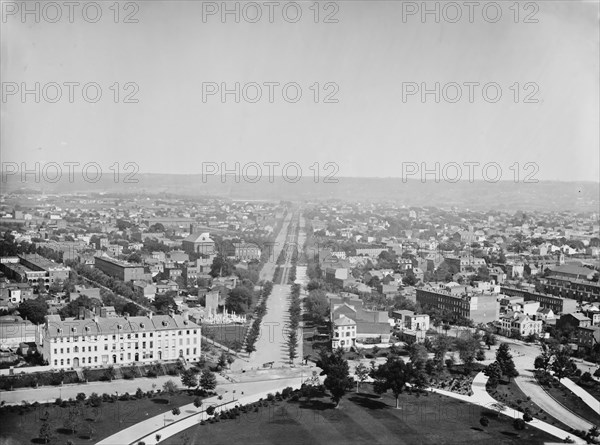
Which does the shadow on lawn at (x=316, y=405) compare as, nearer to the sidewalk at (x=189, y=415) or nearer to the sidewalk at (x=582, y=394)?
the sidewalk at (x=189, y=415)

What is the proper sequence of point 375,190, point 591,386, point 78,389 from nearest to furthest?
point 78,389, point 591,386, point 375,190

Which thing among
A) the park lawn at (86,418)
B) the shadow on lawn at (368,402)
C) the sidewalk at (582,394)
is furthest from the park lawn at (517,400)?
the park lawn at (86,418)

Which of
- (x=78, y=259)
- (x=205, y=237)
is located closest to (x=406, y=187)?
(x=205, y=237)

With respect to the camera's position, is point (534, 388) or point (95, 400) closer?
point (95, 400)

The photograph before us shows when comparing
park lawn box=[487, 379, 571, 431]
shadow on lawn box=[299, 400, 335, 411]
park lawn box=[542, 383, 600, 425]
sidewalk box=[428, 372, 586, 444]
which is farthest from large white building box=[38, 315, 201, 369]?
park lawn box=[542, 383, 600, 425]

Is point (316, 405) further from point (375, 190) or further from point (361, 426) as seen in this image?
point (375, 190)

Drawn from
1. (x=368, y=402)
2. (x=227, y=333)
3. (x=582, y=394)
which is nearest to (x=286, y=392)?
(x=368, y=402)
